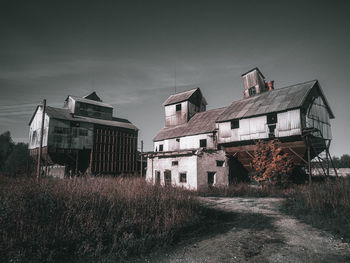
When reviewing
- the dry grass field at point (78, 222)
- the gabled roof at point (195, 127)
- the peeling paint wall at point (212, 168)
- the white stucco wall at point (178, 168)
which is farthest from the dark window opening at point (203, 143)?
the dry grass field at point (78, 222)

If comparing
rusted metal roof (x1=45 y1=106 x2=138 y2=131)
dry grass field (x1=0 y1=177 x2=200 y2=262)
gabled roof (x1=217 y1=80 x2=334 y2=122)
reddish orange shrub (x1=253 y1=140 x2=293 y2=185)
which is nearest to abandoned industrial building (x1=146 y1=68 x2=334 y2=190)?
gabled roof (x1=217 y1=80 x2=334 y2=122)

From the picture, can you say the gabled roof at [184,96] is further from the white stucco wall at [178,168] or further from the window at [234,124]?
the white stucco wall at [178,168]

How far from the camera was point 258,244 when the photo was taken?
6.34 metres

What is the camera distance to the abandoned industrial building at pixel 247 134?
56.9ft

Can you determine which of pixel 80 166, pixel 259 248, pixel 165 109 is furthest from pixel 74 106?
pixel 259 248

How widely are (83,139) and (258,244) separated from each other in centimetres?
2500

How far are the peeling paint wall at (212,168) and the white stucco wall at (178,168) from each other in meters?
0.49

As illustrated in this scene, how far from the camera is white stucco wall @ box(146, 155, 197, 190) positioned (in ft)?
61.0

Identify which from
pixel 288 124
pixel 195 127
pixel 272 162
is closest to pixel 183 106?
pixel 195 127

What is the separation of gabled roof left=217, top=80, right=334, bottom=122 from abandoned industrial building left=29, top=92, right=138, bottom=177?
15272 millimetres

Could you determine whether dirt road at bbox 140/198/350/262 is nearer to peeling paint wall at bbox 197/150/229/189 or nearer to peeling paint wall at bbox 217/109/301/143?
peeling paint wall at bbox 197/150/229/189

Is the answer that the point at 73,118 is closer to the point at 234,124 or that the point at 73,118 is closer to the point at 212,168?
the point at 212,168

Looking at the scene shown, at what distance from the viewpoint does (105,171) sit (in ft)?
88.8

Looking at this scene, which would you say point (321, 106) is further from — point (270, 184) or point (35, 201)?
point (35, 201)
